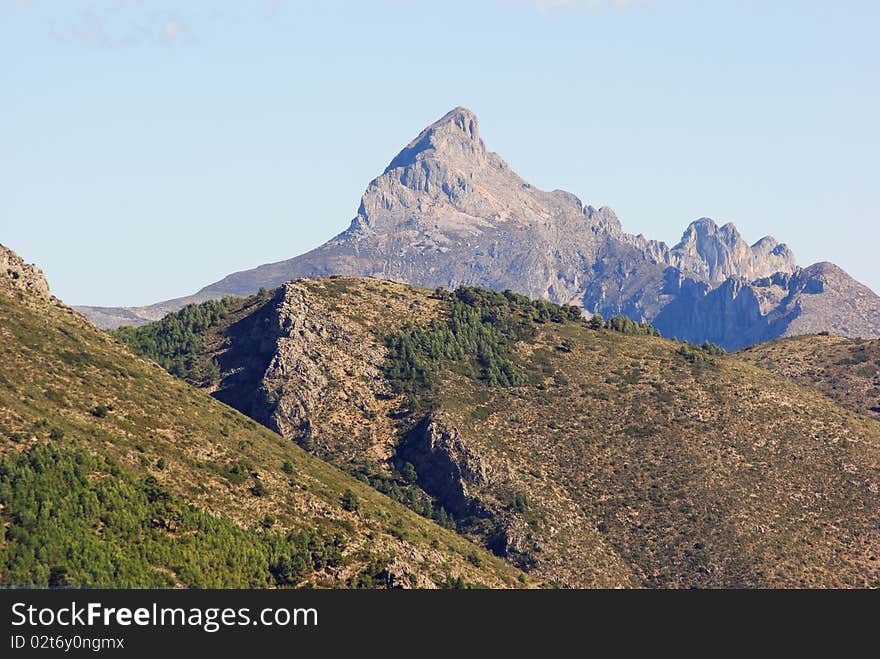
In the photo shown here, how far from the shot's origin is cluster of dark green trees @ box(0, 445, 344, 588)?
142 meters

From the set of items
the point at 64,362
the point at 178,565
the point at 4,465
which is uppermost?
the point at 64,362

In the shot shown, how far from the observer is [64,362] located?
194 meters

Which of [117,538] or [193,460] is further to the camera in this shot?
[193,460]

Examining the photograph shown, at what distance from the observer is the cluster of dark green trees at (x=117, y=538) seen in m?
142

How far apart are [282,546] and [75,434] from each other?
28.1 metres

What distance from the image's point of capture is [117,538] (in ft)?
500

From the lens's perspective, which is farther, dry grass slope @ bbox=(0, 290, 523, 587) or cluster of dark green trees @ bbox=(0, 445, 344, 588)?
dry grass slope @ bbox=(0, 290, 523, 587)

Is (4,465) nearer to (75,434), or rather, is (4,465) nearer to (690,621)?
(75,434)

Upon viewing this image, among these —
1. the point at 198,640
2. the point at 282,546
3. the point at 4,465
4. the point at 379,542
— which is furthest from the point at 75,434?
the point at 198,640

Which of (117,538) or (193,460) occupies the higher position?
(193,460)

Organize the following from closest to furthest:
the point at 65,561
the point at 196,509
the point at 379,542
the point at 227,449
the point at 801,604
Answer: the point at 801,604 < the point at 65,561 < the point at 196,509 < the point at 379,542 < the point at 227,449

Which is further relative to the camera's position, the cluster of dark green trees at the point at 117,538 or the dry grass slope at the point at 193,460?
the dry grass slope at the point at 193,460

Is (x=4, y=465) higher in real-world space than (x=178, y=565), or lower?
higher

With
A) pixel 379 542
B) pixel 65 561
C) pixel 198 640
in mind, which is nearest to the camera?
pixel 198 640
